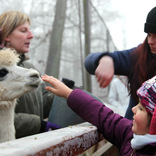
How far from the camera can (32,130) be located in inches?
75.2

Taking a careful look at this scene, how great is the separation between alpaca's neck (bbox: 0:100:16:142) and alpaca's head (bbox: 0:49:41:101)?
0.06m

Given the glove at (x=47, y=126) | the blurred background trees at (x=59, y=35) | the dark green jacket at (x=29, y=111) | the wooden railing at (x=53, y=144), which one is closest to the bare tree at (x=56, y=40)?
the blurred background trees at (x=59, y=35)

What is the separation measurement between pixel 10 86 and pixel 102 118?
82 centimetres

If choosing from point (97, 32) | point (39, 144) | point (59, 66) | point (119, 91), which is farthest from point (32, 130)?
point (97, 32)

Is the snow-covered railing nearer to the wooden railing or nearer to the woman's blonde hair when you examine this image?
the wooden railing

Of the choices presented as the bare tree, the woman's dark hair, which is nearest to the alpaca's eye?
the woman's dark hair

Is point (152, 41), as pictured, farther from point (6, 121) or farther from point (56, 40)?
point (56, 40)

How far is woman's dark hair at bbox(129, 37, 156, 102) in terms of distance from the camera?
5.41ft

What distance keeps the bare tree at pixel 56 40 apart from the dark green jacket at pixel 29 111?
2.21 feet

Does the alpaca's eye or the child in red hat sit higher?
the alpaca's eye

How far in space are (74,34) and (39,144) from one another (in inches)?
118

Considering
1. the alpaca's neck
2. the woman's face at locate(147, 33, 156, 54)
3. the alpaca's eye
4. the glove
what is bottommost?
the glove

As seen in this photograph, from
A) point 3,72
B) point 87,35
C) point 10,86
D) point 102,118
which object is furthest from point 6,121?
point 87,35

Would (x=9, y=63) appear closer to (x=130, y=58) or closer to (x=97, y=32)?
(x=130, y=58)
